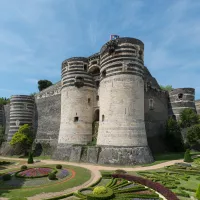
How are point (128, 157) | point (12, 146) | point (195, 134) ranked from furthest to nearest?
point (12, 146)
point (195, 134)
point (128, 157)

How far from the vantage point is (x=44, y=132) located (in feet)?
124

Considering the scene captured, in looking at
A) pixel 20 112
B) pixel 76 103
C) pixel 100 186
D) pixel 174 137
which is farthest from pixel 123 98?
pixel 20 112

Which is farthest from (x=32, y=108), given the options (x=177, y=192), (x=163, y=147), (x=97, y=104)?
(x=177, y=192)

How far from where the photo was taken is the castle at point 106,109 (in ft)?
79.7

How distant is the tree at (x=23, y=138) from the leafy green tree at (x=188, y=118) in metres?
28.9

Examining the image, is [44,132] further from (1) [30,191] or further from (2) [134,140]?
(1) [30,191]

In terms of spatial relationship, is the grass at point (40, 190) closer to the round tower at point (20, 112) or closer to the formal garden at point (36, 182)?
the formal garden at point (36, 182)

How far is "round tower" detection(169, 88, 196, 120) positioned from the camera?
128 feet

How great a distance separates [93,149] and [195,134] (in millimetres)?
16675

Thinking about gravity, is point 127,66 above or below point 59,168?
above

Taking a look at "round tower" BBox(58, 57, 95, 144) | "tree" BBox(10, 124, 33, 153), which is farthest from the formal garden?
"tree" BBox(10, 124, 33, 153)

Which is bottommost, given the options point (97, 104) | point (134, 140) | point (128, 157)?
point (128, 157)

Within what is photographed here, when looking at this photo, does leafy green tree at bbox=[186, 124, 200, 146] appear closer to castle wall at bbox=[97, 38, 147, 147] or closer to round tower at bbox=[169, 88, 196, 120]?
round tower at bbox=[169, 88, 196, 120]

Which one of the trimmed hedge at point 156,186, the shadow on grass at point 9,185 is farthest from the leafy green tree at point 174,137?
the shadow on grass at point 9,185
